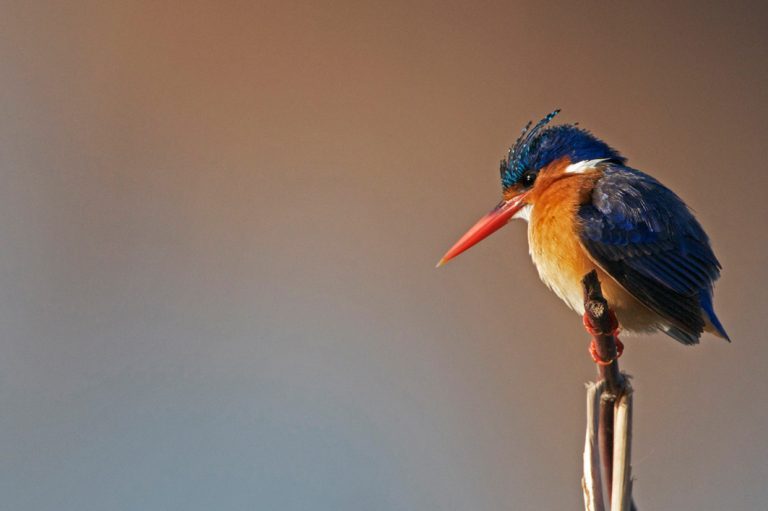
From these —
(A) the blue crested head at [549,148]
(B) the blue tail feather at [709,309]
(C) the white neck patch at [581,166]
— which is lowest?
(B) the blue tail feather at [709,309]

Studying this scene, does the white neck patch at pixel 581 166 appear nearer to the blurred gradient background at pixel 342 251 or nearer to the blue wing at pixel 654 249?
the blue wing at pixel 654 249

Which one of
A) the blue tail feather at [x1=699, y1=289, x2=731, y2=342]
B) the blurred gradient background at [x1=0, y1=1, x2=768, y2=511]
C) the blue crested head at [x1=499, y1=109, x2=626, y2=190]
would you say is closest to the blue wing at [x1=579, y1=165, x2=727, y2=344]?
the blue tail feather at [x1=699, y1=289, x2=731, y2=342]

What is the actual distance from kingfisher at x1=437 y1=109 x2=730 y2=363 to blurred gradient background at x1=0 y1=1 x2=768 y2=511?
676 mm

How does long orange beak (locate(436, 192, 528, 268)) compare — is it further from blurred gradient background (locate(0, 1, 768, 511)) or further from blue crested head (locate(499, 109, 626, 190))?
blurred gradient background (locate(0, 1, 768, 511))

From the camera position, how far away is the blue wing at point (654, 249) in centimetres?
82

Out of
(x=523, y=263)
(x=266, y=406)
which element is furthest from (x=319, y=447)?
(x=523, y=263)

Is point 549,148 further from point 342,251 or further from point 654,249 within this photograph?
point 342,251

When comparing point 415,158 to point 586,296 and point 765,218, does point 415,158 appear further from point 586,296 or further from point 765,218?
point 586,296

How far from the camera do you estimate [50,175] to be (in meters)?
1.61

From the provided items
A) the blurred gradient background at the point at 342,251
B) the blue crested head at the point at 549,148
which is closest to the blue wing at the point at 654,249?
the blue crested head at the point at 549,148

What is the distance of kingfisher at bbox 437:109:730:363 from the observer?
824 mm

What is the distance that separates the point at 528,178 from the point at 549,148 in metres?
0.05

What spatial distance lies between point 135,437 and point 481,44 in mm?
1051

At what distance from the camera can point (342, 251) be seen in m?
1.64
